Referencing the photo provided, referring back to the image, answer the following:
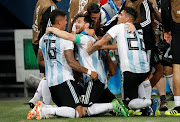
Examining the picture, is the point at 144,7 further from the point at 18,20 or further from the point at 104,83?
the point at 18,20

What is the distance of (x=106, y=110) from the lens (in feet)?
19.1

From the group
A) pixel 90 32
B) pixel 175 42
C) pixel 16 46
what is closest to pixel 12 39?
pixel 16 46

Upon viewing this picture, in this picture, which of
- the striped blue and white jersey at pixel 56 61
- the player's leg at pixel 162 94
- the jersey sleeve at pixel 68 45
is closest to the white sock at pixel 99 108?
the striped blue and white jersey at pixel 56 61

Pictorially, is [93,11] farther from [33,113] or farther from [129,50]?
[33,113]

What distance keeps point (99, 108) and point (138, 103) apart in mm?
472

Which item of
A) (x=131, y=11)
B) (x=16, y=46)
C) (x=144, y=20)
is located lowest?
(x=16, y=46)

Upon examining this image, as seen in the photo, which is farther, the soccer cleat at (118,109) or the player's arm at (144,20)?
the player's arm at (144,20)

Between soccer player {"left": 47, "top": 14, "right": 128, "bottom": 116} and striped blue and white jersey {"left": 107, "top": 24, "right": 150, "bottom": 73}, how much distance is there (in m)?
0.34

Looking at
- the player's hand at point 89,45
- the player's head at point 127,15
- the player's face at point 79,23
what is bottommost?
the player's hand at point 89,45

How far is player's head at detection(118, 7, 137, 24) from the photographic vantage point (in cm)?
601

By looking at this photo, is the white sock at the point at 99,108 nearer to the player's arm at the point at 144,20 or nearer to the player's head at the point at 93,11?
the player's arm at the point at 144,20

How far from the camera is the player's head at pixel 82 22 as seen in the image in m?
6.18

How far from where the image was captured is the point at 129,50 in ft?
19.0

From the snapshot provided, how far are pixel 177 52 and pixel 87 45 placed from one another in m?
1.11
